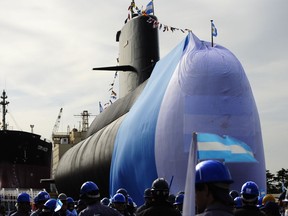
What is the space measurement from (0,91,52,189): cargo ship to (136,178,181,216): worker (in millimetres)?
36771

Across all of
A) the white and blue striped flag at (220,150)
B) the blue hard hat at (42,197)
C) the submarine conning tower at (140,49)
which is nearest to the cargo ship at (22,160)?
the submarine conning tower at (140,49)

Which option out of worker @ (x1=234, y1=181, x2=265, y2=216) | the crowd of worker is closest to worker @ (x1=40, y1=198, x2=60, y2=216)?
the crowd of worker

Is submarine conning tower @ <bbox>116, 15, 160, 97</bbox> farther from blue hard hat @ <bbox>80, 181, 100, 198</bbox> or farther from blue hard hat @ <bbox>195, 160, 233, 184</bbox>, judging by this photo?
blue hard hat @ <bbox>195, 160, 233, 184</bbox>

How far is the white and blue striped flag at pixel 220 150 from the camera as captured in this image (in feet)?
35.7

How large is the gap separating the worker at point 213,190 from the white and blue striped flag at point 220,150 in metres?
7.56

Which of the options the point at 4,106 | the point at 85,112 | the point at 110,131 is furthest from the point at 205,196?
the point at 85,112

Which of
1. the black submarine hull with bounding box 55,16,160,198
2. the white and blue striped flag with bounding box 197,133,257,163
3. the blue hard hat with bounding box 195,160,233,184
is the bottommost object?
the blue hard hat with bounding box 195,160,233,184

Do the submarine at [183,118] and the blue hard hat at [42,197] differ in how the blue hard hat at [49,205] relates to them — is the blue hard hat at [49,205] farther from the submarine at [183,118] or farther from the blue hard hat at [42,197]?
the submarine at [183,118]

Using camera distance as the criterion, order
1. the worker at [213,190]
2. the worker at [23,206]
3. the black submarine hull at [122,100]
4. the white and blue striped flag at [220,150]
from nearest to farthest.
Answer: the worker at [213,190] → the worker at [23,206] → the white and blue striped flag at [220,150] → the black submarine hull at [122,100]

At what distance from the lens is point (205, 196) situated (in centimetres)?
314

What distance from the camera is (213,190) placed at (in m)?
3.11

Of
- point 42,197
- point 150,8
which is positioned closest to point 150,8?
point 150,8

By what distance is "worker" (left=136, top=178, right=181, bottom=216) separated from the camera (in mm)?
5508

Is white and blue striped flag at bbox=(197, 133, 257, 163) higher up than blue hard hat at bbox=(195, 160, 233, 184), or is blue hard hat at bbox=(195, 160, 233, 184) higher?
white and blue striped flag at bbox=(197, 133, 257, 163)
